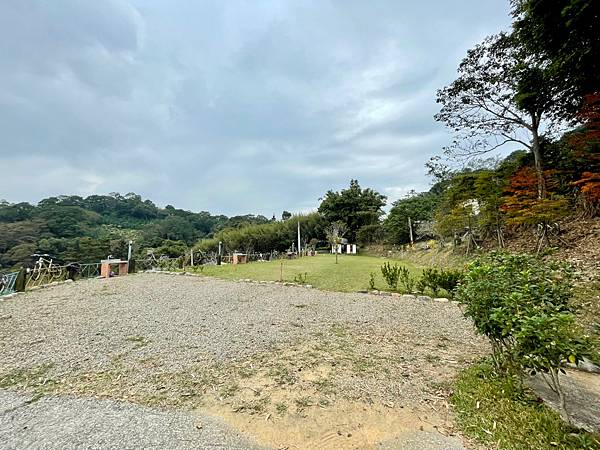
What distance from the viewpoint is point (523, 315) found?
1.82 meters

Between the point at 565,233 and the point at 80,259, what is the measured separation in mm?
23041

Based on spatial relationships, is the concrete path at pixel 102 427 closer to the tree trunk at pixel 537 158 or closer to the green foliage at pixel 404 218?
the tree trunk at pixel 537 158

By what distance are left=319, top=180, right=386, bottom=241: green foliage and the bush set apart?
27264mm

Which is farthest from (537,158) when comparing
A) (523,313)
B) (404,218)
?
(404,218)

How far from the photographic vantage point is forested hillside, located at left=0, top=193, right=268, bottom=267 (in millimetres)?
18617

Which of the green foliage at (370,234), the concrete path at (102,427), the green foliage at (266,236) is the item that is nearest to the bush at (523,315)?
the concrete path at (102,427)

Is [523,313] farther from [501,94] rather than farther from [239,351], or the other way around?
[501,94]

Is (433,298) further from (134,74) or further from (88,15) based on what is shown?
(134,74)

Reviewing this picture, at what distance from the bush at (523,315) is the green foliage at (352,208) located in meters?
27.3

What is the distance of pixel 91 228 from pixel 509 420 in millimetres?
36967

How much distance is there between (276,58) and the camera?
8719 mm

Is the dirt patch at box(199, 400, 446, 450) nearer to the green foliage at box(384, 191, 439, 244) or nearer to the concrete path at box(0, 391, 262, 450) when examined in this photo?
the concrete path at box(0, 391, 262, 450)

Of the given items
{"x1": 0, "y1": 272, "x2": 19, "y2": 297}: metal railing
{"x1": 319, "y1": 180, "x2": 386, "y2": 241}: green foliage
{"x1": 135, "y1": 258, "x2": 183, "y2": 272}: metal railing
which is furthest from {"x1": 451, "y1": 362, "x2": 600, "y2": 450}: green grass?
{"x1": 319, "y1": 180, "x2": 386, "y2": 241}: green foliage

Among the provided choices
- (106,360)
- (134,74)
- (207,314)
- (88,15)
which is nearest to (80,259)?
(134,74)
